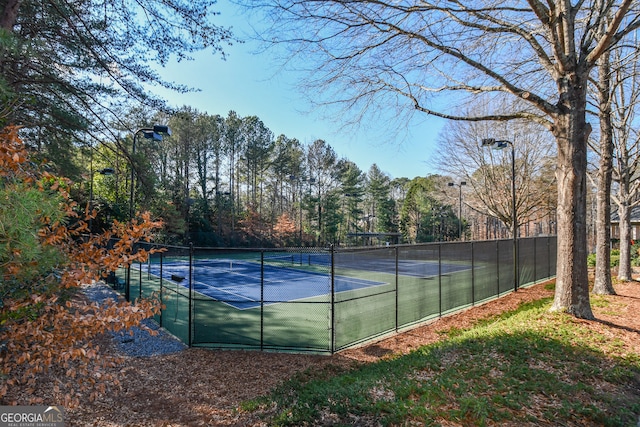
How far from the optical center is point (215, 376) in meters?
4.87

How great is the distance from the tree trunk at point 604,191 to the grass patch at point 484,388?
4643 mm

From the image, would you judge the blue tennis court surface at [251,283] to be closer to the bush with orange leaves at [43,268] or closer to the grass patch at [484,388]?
the grass patch at [484,388]

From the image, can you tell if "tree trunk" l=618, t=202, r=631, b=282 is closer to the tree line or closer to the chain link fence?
the chain link fence

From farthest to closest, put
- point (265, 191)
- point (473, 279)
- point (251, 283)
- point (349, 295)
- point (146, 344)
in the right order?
point (265, 191) < point (251, 283) < point (349, 295) < point (473, 279) < point (146, 344)

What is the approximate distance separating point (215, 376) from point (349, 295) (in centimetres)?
699

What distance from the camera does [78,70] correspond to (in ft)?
→ 21.7

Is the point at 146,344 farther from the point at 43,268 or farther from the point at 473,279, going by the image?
the point at 473,279

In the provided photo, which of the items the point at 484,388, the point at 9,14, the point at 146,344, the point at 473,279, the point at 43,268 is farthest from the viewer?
the point at 473,279

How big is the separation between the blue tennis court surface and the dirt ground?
3922 mm

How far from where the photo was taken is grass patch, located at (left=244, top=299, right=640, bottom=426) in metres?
2.96

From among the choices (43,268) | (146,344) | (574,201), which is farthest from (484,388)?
(146,344)

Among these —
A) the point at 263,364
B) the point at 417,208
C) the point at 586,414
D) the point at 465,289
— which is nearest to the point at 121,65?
the point at 263,364

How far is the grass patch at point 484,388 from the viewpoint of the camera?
2961 millimetres

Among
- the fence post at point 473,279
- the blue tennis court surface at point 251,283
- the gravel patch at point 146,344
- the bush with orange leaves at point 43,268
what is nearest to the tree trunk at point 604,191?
the fence post at point 473,279
